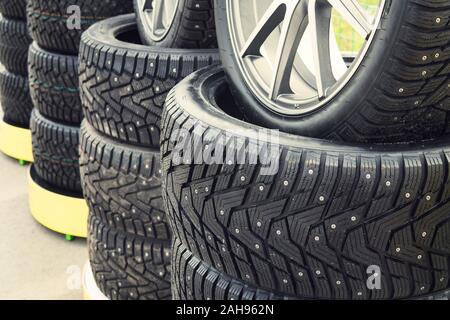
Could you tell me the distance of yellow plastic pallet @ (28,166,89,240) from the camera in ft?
11.4

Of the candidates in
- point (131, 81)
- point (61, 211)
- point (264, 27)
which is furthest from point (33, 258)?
point (264, 27)

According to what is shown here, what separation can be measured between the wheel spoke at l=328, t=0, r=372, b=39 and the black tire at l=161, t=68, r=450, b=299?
25 cm

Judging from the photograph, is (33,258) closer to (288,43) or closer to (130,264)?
(130,264)

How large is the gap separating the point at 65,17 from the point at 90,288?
1411 millimetres

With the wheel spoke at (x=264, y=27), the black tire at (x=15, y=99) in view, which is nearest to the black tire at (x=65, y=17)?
the black tire at (x=15, y=99)

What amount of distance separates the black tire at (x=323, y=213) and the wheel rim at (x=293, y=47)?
6.9 inches

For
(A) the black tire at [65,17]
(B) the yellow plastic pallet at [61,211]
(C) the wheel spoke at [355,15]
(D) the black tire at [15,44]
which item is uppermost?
(C) the wheel spoke at [355,15]

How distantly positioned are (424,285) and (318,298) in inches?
9.0

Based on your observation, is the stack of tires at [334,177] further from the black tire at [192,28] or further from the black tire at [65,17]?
the black tire at [65,17]

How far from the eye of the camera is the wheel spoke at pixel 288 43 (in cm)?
160

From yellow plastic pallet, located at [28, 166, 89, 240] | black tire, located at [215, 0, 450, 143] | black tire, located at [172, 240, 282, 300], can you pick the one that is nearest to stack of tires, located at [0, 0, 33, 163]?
yellow plastic pallet, located at [28, 166, 89, 240]

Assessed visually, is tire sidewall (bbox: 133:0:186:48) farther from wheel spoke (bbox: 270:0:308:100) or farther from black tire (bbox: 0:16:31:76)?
black tire (bbox: 0:16:31:76)

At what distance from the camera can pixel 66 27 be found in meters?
3.31
